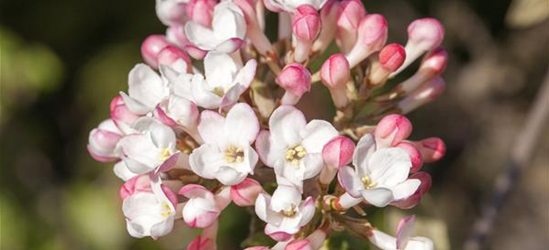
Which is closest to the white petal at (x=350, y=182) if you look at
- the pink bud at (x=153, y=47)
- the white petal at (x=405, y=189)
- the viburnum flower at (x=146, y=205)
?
the white petal at (x=405, y=189)

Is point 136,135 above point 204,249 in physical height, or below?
above

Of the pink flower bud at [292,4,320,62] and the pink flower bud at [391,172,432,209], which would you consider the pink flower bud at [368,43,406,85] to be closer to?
the pink flower bud at [292,4,320,62]

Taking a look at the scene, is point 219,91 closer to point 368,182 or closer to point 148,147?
point 148,147

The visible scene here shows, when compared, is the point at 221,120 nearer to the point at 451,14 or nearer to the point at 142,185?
the point at 142,185

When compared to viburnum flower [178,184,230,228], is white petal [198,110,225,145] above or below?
above

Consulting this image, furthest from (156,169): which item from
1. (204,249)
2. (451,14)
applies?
(451,14)

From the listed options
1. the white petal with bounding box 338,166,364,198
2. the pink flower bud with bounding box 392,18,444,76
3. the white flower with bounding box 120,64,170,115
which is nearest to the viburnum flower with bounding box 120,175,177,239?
the white flower with bounding box 120,64,170,115

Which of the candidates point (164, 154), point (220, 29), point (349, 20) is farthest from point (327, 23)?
point (164, 154)
